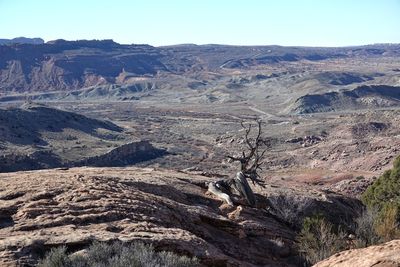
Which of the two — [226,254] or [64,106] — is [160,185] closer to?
[226,254]

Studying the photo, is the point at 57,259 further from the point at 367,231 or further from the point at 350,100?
the point at 350,100

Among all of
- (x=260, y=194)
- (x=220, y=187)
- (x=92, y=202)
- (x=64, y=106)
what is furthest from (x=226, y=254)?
(x=64, y=106)

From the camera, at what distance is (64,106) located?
116m

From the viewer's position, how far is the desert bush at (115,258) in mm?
8062

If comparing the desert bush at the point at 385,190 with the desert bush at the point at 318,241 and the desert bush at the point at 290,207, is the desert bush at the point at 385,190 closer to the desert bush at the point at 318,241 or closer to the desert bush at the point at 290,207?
the desert bush at the point at 290,207

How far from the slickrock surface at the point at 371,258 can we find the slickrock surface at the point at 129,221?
2.24m

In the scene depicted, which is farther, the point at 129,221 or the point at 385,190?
the point at 385,190

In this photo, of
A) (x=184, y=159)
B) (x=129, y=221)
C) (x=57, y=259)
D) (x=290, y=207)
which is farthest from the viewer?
(x=184, y=159)

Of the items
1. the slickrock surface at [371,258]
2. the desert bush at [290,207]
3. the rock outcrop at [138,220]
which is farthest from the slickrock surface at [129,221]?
the slickrock surface at [371,258]

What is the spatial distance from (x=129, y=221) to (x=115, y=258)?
2461 mm

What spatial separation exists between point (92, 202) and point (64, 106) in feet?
357

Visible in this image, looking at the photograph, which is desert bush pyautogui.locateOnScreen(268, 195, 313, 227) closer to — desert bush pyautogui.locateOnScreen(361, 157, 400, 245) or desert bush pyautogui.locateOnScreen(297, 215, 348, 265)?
desert bush pyautogui.locateOnScreen(297, 215, 348, 265)

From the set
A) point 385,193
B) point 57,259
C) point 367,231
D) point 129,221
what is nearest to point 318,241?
point 367,231

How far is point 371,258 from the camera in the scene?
8.49 meters
